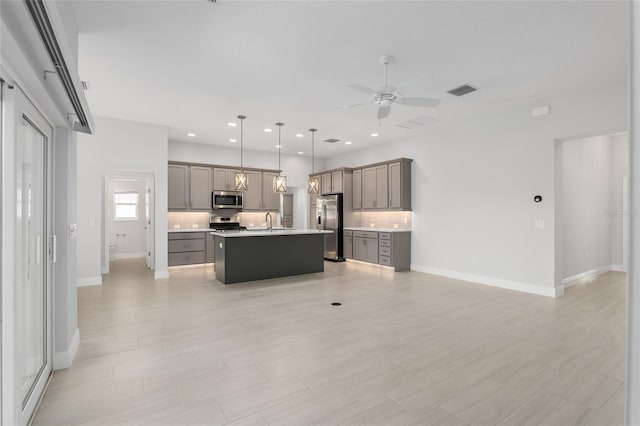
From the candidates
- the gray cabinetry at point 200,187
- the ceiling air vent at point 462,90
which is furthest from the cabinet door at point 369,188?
the gray cabinetry at point 200,187

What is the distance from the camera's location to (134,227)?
9.36 meters

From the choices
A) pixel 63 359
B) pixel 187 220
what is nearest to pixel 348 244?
pixel 187 220

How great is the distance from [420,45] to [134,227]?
900 cm

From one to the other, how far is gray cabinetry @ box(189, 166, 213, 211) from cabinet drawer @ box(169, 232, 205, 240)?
697mm

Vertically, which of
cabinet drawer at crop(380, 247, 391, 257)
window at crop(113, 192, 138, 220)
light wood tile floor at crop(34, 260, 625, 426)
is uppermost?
window at crop(113, 192, 138, 220)

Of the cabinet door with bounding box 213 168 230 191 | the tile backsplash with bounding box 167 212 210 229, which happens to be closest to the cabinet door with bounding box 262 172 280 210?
the cabinet door with bounding box 213 168 230 191

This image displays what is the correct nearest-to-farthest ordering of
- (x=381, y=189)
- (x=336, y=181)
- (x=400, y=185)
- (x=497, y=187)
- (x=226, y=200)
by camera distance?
(x=497, y=187) → (x=400, y=185) → (x=381, y=189) → (x=226, y=200) → (x=336, y=181)

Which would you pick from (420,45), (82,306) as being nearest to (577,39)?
(420,45)

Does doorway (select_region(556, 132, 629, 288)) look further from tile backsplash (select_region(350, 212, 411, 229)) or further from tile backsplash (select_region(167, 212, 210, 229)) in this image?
tile backsplash (select_region(167, 212, 210, 229))

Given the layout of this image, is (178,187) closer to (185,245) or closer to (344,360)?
(185,245)

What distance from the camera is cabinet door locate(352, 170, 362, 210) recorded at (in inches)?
336

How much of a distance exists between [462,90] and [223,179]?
5947mm

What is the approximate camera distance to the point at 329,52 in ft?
11.8

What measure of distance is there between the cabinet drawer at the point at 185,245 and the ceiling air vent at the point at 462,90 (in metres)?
6.14
